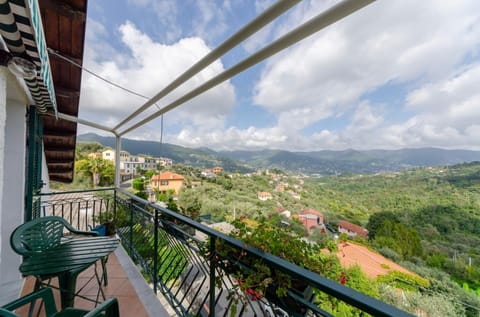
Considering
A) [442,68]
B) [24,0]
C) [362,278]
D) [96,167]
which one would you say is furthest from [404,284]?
[96,167]

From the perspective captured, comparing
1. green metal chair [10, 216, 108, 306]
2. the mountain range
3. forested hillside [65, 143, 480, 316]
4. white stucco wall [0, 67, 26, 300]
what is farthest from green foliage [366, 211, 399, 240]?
white stucco wall [0, 67, 26, 300]

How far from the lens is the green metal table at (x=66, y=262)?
1.40 m

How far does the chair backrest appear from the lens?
1599 millimetres

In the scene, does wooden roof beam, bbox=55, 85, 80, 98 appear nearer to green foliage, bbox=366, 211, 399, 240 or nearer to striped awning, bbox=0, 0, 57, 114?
striped awning, bbox=0, 0, 57, 114

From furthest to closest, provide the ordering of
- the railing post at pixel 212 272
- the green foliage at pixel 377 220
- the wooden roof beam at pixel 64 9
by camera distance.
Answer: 1. the green foliage at pixel 377 220
2. the wooden roof beam at pixel 64 9
3. the railing post at pixel 212 272

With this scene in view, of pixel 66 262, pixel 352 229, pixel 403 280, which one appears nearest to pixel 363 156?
pixel 352 229

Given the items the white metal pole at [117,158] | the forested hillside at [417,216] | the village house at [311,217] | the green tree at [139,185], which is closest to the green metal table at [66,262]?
the forested hillside at [417,216]

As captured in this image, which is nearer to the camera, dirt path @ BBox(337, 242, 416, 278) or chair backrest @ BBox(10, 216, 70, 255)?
chair backrest @ BBox(10, 216, 70, 255)

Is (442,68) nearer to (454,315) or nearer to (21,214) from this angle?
(454,315)

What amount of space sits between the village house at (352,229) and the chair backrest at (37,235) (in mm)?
4552

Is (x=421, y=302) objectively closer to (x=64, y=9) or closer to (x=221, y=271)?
(x=221, y=271)

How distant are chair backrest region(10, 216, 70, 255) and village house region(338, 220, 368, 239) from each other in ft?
14.9

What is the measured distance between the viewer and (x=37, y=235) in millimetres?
1824

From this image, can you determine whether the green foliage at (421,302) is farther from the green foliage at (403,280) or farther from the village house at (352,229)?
the village house at (352,229)
